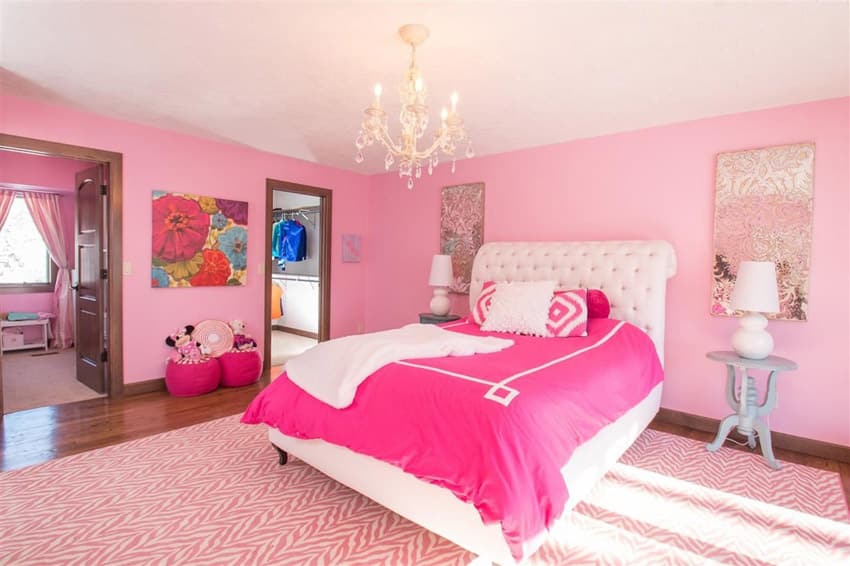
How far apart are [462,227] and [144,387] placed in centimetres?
335

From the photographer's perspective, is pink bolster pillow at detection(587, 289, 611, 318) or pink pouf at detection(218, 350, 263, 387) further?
pink pouf at detection(218, 350, 263, 387)

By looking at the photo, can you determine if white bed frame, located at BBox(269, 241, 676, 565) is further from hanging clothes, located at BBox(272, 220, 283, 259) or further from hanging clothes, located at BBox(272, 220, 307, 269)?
hanging clothes, located at BBox(272, 220, 283, 259)

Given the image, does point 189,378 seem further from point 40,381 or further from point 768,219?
point 768,219

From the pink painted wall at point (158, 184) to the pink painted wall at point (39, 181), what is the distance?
1.44m

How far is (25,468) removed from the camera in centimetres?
253

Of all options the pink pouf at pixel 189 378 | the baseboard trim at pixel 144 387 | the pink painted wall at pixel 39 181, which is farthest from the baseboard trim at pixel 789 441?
the pink painted wall at pixel 39 181

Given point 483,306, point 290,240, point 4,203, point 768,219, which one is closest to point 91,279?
point 4,203

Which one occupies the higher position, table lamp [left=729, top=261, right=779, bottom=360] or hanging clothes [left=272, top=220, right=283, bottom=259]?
hanging clothes [left=272, top=220, right=283, bottom=259]

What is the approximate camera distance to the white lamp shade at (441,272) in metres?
4.44

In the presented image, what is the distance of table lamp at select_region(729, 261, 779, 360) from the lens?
2705 mm

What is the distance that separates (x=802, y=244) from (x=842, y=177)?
460 millimetres

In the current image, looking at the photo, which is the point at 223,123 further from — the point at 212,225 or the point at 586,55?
the point at 586,55

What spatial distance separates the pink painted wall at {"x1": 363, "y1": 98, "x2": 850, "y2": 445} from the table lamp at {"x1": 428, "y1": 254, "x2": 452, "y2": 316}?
35cm

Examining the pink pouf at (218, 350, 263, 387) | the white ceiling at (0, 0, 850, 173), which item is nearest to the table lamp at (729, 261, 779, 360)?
the white ceiling at (0, 0, 850, 173)
